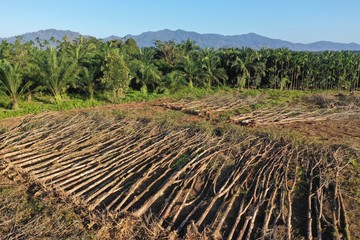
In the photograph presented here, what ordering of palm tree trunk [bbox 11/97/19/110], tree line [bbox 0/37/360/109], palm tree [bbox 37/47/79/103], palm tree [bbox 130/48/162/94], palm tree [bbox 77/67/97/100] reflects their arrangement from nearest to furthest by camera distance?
palm tree trunk [bbox 11/97/19/110]
palm tree [bbox 37/47/79/103]
tree line [bbox 0/37/360/109]
palm tree [bbox 77/67/97/100]
palm tree [bbox 130/48/162/94]

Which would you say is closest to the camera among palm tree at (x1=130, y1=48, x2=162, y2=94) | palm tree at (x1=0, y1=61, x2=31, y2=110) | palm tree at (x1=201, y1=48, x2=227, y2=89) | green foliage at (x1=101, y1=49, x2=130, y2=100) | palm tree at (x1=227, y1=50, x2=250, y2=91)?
palm tree at (x1=0, y1=61, x2=31, y2=110)

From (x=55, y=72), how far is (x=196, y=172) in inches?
353

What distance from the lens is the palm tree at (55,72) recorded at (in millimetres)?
13586

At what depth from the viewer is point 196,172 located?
278 inches

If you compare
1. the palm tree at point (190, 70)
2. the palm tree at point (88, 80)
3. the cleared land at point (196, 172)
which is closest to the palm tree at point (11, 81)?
the palm tree at point (88, 80)

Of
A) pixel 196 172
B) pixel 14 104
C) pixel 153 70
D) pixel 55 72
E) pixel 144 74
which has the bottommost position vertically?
pixel 196 172

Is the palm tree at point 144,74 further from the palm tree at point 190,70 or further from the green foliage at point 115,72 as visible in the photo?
the green foliage at point 115,72

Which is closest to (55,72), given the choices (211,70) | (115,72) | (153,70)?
(115,72)

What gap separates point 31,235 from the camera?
485cm

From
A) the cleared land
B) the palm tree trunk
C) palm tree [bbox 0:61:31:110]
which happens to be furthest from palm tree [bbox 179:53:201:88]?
the palm tree trunk

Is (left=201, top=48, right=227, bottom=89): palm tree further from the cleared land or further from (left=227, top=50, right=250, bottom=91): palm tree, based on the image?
the cleared land

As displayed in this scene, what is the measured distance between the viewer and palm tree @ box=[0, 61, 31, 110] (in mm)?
12586

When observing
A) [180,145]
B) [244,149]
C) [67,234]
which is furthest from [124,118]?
[67,234]

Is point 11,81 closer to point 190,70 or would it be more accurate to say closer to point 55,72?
point 55,72
